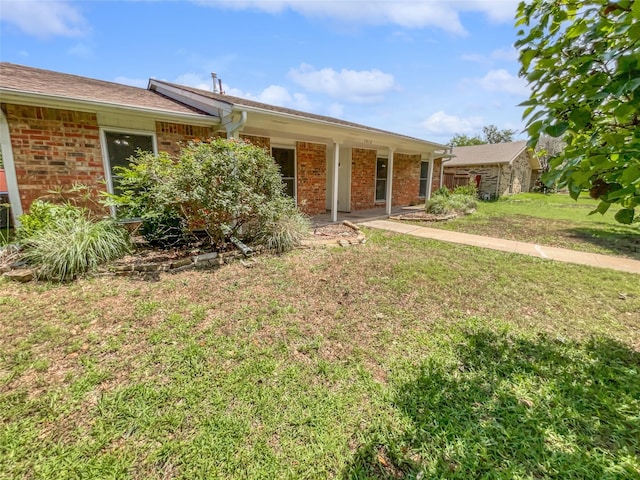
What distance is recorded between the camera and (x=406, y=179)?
45.2 feet

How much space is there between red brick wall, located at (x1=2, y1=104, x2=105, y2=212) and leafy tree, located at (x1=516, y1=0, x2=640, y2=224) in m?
7.02

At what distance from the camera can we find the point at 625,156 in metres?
→ 1.35

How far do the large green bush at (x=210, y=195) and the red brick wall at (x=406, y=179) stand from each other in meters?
8.78

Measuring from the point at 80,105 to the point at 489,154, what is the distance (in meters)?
25.3

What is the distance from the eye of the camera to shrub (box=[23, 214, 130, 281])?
4160 mm

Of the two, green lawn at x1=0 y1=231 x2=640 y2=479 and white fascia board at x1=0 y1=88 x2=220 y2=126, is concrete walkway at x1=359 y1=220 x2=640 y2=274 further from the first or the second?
white fascia board at x1=0 y1=88 x2=220 y2=126

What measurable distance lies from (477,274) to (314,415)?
3.92 meters

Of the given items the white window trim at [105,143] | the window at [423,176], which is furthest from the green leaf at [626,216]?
the window at [423,176]

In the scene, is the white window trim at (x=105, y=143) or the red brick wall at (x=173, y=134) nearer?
the white window trim at (x=105, y=143)

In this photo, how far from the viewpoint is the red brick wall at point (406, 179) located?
1325 cm

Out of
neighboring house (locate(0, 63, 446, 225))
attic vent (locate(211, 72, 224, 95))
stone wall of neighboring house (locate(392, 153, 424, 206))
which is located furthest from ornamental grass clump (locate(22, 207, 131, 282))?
stone wall of neighboring house (locate(392, 153, 424, 206))

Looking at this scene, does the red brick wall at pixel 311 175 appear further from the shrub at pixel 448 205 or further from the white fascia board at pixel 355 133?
the shrub at pixel 448 205

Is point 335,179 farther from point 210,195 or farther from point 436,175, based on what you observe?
point 436,175

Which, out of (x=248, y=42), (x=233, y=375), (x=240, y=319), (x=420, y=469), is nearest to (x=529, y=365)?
(x=420, y=469)
